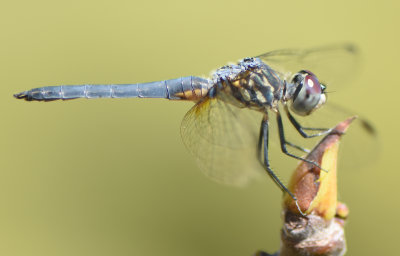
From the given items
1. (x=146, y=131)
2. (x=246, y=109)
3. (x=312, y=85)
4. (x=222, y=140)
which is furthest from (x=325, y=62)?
(x=146, y=131)

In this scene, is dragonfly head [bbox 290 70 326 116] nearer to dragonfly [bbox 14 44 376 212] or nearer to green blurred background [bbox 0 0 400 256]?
dragonfly [bbox 14 44 376 212]

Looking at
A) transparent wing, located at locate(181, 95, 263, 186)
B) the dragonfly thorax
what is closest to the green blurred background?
transparent wing, located at locate(181, 95, 263, 186)

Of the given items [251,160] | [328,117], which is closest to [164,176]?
[251,160]

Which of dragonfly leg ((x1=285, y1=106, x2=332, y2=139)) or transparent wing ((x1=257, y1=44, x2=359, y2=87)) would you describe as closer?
dragonfly leg ((x1=285, y1=106, x2=332, y2=139))

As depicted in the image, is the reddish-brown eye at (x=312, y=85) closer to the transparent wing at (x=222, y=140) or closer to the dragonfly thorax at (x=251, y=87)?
the dragonfly thorax at (x=251, y=87)

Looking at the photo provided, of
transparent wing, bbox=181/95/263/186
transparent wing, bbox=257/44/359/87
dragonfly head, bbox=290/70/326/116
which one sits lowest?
transparent wing, bbox=181/95/263/186

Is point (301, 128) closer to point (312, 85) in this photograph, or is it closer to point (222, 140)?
point (312, 85)

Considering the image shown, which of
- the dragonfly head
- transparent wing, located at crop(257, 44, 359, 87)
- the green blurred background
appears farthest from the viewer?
the green blurred background
